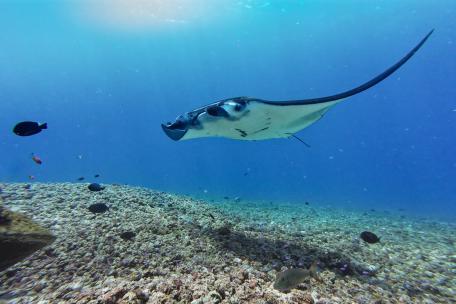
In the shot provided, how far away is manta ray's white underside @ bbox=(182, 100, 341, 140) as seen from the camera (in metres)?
4.02

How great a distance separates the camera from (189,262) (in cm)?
360

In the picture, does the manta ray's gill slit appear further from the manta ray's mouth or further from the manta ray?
the manta ray's mouth

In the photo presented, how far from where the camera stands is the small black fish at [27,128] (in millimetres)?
5375

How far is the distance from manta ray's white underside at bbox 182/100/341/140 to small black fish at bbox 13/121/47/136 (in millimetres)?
3276

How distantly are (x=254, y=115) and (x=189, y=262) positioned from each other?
7.61 ft

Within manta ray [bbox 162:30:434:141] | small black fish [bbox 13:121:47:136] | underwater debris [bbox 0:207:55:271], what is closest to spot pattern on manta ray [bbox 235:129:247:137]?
manta ray [bbox 162:30:434:141]

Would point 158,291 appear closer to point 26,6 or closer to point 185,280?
point 185,280

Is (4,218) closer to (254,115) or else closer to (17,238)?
(17,238)

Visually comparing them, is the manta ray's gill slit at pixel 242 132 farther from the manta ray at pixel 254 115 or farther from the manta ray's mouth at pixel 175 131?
the manta ray's mouth at pixel 175 131

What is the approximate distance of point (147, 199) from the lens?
22.4ft

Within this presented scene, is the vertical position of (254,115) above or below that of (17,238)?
above

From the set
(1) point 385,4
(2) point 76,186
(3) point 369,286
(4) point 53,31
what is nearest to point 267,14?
(1) point 385,4

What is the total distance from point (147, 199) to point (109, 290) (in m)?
4.34

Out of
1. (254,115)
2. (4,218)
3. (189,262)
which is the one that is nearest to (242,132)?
(254,115)
